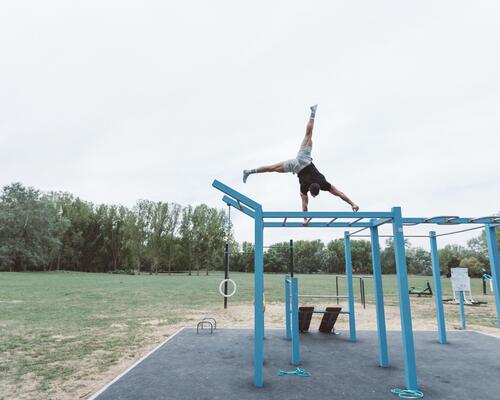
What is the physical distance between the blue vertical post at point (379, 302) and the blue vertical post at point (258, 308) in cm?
206

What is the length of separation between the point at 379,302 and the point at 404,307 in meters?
1.12

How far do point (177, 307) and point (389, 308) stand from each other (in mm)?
7716

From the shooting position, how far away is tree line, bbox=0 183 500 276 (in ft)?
143

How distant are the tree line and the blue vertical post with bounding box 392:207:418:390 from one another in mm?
39946

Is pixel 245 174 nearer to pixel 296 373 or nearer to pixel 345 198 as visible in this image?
pixel 345 198

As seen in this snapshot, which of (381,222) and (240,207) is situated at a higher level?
(240,207)

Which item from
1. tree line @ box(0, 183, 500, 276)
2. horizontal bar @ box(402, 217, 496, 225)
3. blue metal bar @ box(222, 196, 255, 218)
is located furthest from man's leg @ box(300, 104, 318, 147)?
tree line @ box(0, 183, 500, 276)

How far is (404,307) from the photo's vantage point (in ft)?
14.4

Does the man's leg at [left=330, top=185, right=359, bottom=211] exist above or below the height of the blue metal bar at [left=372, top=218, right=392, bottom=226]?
above

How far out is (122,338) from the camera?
7004mm

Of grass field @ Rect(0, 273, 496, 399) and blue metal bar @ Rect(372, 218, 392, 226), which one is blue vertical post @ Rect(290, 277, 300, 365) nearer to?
blue metal bar @ Rect(372, 218, 392, 226)

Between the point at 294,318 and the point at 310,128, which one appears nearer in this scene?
the point at 310,128

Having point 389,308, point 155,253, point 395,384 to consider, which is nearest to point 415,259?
point 155,253

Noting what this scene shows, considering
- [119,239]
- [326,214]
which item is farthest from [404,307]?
[119,239]
